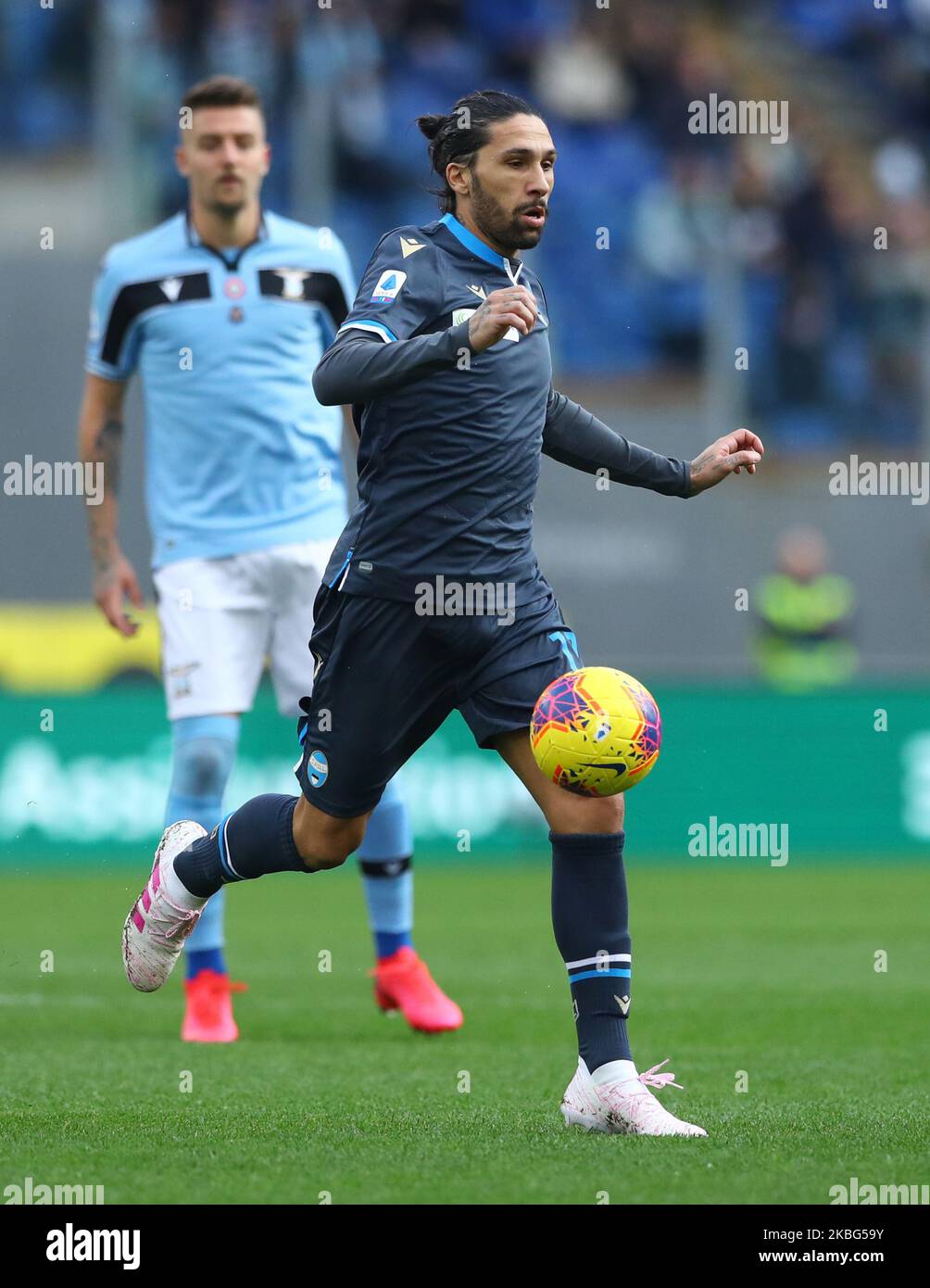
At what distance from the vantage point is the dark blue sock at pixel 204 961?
6887mm

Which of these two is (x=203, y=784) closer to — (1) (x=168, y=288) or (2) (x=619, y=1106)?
(1) (x=168, y=288)

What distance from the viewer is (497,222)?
16.4 ft

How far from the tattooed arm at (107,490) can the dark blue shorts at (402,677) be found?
2.19 metres

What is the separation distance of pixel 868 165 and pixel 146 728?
10.1 meters

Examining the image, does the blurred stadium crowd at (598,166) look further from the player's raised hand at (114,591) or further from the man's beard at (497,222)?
the man's beard at (497,222)

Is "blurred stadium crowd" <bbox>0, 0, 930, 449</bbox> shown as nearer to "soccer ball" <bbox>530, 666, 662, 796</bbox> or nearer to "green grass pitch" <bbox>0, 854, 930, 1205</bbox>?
"green grass pitch" <bbox>0, 854, 930, 1205</bbox>

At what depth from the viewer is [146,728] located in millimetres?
12906

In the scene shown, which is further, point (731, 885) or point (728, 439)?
point (731, 885)

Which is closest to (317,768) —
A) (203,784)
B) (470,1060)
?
(470,1060)

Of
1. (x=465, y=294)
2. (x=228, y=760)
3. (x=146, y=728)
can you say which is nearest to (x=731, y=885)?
(x=146, y=728)

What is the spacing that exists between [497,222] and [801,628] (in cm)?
1127

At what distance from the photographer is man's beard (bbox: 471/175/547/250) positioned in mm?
4992

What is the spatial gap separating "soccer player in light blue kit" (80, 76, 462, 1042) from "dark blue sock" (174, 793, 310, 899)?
135 centimetres

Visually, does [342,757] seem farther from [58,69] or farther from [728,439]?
[58,69]
